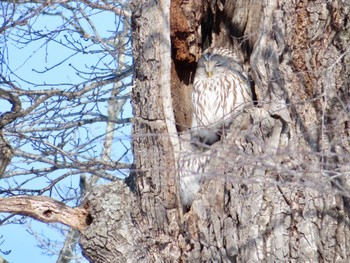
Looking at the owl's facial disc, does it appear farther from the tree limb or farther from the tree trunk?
the tree limb

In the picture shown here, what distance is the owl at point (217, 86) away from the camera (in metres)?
6.68

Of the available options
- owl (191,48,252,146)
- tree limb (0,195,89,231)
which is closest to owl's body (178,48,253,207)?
owl (191,48,252,146)

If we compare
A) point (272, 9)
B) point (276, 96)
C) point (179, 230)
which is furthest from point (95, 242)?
point (272, 9)

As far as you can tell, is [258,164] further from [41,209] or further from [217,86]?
[217,86]

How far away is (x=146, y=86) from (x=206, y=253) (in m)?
1.20

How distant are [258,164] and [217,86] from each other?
92.5 inches

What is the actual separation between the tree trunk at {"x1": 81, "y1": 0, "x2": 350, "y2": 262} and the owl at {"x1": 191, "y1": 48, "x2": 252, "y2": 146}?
0.85 m

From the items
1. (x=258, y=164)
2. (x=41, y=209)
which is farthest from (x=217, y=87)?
(x=258, y=164)

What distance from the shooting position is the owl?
6.68 meters

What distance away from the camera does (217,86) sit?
6898 millimetres

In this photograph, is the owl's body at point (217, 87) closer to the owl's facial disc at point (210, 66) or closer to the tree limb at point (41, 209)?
the owl's facial disc at point (210, 66)

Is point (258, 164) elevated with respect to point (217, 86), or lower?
lower

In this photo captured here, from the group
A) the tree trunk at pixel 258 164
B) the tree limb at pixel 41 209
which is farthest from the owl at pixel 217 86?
the tree limb at pixel 41 209

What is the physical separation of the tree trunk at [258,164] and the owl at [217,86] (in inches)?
33.3
